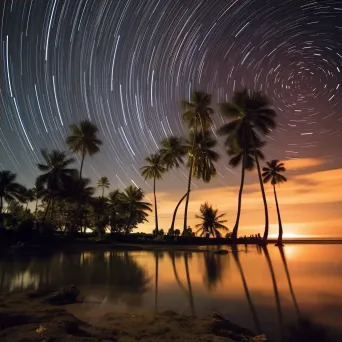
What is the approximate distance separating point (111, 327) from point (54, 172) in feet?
162

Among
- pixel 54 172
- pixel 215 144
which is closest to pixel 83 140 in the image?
pixel 54 172

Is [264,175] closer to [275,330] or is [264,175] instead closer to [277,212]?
[277,212]

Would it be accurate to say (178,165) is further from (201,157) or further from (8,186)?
(8,186)

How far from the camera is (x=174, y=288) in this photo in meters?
11.6

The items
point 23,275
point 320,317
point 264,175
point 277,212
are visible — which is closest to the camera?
point 320,317

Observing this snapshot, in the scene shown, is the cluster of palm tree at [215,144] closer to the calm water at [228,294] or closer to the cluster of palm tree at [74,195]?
the cluster of palm tree at [74,195]

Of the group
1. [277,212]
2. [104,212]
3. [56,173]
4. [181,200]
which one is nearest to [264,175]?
[277,212]

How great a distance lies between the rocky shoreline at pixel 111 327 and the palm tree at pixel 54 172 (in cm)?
4620

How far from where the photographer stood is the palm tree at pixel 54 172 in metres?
51.4

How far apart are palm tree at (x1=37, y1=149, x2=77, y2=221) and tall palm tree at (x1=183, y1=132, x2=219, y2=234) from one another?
20723 mm

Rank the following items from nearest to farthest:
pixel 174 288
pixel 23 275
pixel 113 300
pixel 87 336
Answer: pixel 87 336, pixel 113 300, pixel 174 288, pixel 23 275

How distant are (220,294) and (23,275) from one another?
943 cm

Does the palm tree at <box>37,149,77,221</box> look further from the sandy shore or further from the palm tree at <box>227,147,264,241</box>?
the sandy shore

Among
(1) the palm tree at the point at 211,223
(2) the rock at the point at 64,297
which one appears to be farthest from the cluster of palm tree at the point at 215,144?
(2) the rock at the point at 64,297
